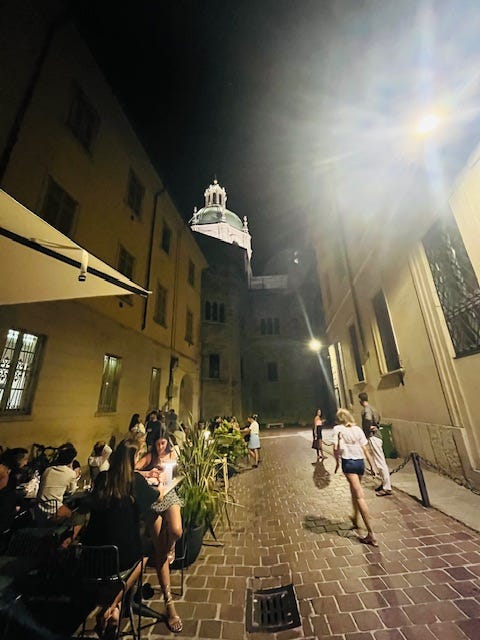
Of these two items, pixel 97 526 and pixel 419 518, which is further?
pixel 419 518

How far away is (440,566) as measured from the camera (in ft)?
10.2

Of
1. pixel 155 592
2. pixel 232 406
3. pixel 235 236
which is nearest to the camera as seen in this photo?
pixel 155 592

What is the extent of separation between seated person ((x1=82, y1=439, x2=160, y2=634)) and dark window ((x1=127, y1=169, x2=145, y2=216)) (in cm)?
1083

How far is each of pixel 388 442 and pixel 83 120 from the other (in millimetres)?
14137

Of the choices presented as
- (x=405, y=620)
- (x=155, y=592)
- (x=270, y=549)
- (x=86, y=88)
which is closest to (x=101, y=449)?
(x=155, y=592)

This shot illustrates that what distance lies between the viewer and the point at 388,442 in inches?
323

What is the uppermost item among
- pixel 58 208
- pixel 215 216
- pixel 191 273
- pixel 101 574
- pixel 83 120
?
pixel 215 216

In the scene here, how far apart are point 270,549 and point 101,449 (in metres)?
4.24

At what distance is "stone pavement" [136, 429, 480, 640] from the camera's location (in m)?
2.42

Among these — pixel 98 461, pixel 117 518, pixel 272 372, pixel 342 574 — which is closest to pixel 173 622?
pixel 117 518

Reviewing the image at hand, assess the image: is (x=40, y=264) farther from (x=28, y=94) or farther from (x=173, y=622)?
(x=28, y=94)

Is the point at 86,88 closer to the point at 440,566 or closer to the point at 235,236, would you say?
the point at 440,566

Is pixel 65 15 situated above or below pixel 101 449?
above

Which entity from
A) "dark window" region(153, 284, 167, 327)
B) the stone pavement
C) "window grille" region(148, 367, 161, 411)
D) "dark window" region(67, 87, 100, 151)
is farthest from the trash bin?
"dark window" region(67, 87, 100, 151)
